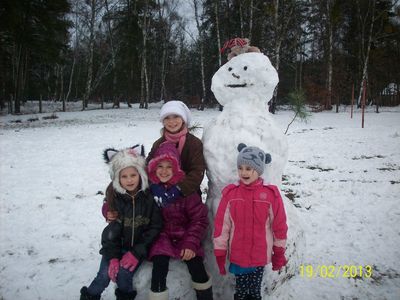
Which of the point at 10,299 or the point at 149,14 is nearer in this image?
the point at 10,299

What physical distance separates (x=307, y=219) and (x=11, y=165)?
21.0 ft

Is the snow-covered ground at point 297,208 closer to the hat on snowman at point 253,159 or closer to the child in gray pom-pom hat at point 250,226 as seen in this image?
the child in gray pom-pom hat at point 250,226

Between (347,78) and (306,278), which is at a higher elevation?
(347,78)

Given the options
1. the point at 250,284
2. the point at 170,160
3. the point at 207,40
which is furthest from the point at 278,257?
the point at 207,40

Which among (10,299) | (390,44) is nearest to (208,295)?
(10,299)

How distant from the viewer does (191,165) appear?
267 cm

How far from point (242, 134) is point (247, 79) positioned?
503 millimetres

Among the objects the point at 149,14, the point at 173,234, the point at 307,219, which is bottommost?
the point at 307,219

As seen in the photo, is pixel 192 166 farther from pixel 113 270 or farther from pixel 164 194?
pixel 113 270

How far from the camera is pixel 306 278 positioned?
10.9ft

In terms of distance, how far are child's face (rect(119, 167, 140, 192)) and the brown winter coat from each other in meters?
0.33

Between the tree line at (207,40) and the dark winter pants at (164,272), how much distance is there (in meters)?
14.2

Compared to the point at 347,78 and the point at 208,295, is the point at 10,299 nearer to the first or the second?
the point at 208,295

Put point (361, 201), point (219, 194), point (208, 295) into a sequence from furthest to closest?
point (361, 201) < point (219, 194) < point (208, 295)
